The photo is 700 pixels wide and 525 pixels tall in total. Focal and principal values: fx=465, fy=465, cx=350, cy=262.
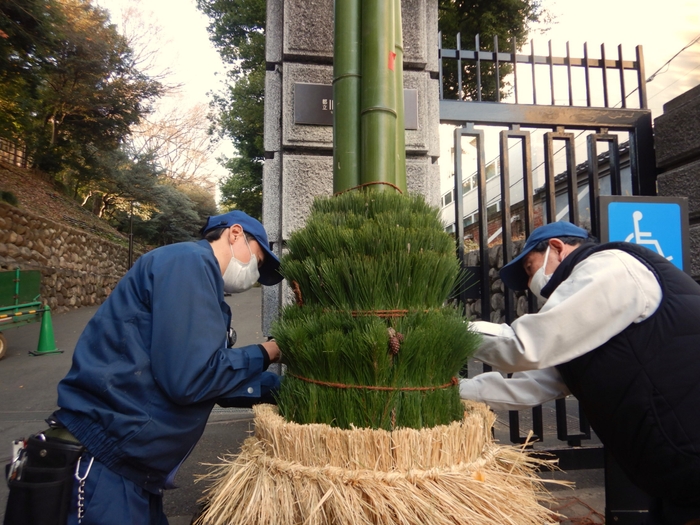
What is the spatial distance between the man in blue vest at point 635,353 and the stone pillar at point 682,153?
6.43 feet

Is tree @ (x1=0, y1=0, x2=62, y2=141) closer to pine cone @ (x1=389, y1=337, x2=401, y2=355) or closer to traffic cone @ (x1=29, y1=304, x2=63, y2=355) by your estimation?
traffic cone @ (x1=29, y1=304, x2=63, y2=355)

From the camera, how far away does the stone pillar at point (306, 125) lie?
304 centimetres

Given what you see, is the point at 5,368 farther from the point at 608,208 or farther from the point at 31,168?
the point at 31,168

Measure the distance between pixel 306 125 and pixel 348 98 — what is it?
1.04 metres

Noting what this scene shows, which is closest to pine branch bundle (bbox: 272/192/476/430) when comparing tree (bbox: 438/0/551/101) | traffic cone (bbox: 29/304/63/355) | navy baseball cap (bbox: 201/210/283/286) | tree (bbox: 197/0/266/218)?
navy baseball cap (bbox: 201/210/283/286)

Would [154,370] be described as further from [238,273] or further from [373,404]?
[373,404]

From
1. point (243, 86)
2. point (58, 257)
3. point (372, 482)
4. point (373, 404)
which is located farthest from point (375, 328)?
point (243, 86)

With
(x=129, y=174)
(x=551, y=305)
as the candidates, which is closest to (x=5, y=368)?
(x=551, y=305)

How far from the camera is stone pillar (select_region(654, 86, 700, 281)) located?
10.4 ft

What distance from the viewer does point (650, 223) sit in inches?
100

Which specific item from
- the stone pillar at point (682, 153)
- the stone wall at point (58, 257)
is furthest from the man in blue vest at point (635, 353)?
the stone wall at point (58, 257)

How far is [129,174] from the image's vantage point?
19203mm

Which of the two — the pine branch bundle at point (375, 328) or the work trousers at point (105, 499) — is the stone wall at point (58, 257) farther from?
the pine branch bundle at point (375, 328)

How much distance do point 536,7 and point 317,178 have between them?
31.9ft
